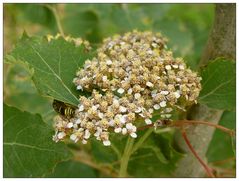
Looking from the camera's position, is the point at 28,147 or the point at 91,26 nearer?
the point at 28,147

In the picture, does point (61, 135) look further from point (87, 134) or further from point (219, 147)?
point (219, 147)

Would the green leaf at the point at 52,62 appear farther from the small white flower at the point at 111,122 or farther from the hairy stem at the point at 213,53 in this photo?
the hairy stem at the point at 213,53

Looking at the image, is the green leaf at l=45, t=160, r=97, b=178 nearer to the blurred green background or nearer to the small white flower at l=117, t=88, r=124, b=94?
the blurred green background

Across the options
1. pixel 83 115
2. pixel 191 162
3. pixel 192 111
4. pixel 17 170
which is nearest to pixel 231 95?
pixel 192 111

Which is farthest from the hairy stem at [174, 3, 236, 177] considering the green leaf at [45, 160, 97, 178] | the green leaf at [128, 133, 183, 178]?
the green leaf at [45, 160, 97, 178]

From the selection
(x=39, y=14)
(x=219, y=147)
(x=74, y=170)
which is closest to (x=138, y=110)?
(x=74, y=170)

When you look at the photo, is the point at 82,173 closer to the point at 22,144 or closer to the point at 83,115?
the point at 22,144
